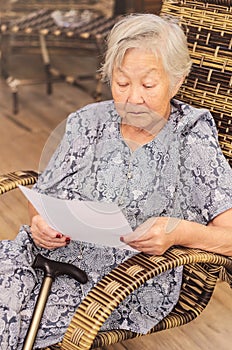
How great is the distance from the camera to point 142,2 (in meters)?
5.21

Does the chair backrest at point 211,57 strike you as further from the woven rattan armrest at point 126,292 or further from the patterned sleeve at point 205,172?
the woven rattan armrest at point 126,292

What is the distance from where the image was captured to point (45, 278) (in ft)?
5.81

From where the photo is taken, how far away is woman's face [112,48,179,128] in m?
1.78

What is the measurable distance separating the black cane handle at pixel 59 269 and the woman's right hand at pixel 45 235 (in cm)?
5

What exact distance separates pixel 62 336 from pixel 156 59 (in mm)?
837

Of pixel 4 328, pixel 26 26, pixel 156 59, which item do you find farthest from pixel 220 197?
pixel 26 26

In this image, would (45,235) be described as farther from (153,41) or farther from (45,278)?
(153,41)

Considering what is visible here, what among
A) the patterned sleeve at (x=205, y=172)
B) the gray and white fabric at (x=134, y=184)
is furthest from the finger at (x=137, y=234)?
the patterned sleeve at (x=205, y=172)

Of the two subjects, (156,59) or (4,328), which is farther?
(156,59)

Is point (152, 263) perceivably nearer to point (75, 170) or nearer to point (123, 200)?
point (123, 200)

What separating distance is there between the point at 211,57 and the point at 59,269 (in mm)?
929

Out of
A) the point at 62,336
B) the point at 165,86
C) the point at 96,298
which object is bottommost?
the point at 62,336

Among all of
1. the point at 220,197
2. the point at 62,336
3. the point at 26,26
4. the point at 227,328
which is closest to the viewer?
the point at 62,336

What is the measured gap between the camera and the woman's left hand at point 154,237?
1.68 m
